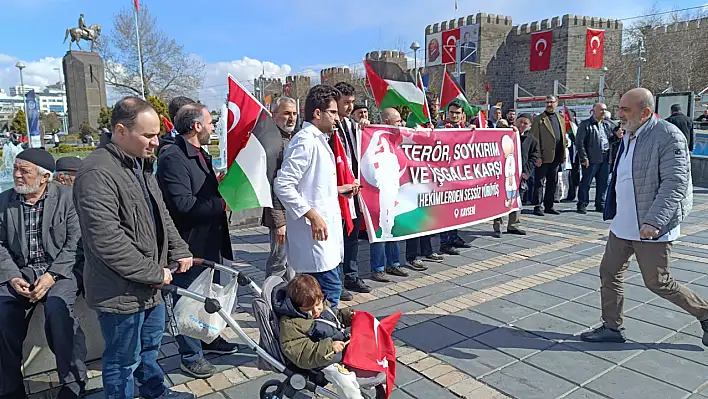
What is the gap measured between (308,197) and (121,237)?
1420mm

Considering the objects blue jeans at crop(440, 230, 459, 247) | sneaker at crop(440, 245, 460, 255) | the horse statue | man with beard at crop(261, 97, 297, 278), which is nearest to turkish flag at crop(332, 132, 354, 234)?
man with beard at crop(261, 97, 297, 278)

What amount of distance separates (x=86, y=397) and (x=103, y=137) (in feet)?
6.06

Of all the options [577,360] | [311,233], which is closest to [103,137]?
[311,233]

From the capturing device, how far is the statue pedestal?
90.7 ft

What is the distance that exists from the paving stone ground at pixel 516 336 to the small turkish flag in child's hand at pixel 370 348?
1.87ft

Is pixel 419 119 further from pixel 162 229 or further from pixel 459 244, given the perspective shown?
pixel 162 229

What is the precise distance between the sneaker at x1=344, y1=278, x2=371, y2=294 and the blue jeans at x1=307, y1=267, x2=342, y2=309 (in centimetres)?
160

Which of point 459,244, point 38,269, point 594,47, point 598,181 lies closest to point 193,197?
point 38,269

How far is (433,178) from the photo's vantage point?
234 inches

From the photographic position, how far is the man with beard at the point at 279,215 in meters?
4.36

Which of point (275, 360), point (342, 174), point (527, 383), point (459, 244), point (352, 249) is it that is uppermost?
point (342, 174)

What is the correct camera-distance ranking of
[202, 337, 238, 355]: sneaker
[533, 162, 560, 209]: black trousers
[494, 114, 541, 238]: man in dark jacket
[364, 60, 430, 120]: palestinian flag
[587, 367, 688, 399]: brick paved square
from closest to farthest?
[587, 367, 688, 399]: brick paved square
[202, 337, 238, 355]: sneaker
[364, 60, 430, 120]: palestinian flag
[494, 114, 541, 238]: man in dark jacket
[533, 162, 560, 209]: black trousers

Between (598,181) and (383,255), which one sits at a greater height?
(598,181)

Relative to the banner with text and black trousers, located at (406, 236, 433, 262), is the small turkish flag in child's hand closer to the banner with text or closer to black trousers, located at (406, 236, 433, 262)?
the banner with text
